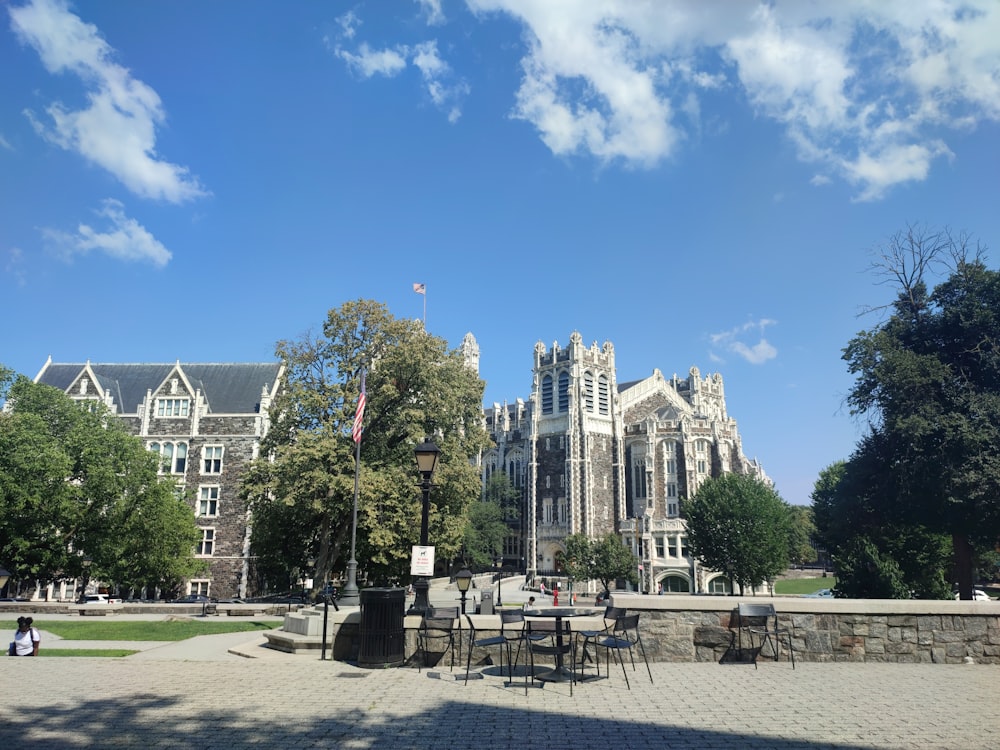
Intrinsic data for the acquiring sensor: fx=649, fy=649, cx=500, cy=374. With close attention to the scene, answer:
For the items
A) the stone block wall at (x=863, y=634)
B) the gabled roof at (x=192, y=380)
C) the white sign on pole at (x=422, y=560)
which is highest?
the gabled roof at (x=192, y=380)

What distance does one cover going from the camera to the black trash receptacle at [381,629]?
1102cm

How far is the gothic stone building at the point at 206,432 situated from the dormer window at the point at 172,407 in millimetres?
61

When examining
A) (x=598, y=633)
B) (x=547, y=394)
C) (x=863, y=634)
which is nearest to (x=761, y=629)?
(x=863, y=634)

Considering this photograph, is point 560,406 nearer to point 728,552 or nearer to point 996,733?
point 728,552

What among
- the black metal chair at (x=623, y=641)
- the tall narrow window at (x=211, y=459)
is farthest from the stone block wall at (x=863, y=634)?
the tall narrow window at (x=211, y=459)

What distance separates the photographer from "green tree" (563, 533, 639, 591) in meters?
58.8

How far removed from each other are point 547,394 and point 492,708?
6920 centimetres

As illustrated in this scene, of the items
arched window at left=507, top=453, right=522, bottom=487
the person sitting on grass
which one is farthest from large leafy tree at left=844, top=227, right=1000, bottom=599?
arched window at left=507, top=453, right=522, bottom=487

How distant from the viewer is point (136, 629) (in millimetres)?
18641

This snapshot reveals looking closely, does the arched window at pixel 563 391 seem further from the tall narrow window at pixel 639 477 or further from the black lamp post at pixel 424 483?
the black lamp post at pixel 424 483

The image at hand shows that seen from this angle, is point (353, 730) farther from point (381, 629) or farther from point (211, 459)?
point (211, 459)

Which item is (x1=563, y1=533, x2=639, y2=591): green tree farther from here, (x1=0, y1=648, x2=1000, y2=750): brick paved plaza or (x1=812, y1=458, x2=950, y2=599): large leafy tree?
(x1=0, y1=648, x2=1000, y2=750): brick paved plaza

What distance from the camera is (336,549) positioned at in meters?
28.7

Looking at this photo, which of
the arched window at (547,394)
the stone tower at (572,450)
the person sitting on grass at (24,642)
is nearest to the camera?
the person sitting on grass at (24,642)
